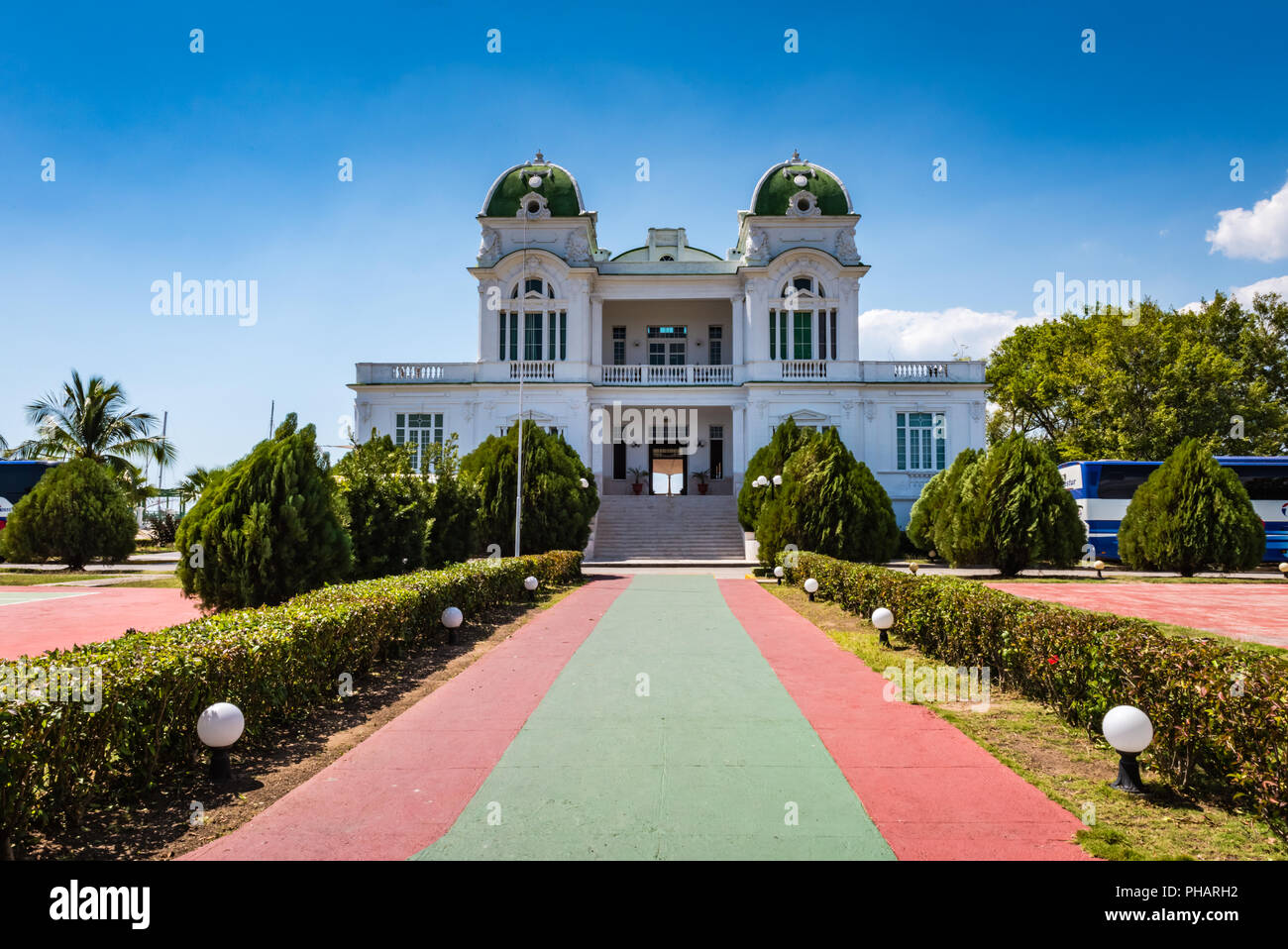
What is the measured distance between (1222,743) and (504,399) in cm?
3154

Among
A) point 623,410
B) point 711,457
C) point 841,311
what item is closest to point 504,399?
point 623,410

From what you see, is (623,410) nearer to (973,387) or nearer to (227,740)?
(973,387)

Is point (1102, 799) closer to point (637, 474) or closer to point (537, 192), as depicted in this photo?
point (637, 474)

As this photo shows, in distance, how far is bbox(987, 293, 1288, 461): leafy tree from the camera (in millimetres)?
36625

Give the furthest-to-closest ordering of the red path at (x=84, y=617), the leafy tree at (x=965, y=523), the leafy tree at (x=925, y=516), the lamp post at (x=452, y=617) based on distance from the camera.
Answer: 1. the leafy tree at (x=925, y=516)
2. the leafy tree at (x=965, y=523)
3. the red path at (x=84, y=617)
4. the lamp post at (x=452, y=617)

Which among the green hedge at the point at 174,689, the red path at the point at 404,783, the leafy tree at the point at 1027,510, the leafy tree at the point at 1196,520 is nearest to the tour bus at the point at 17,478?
the green hedge at the point at 174,689

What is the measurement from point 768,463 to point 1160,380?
22.7 meters

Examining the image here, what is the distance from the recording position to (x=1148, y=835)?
434 centimetres

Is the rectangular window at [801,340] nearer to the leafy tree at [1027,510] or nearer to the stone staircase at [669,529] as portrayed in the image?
the stone staircase at [669,529]

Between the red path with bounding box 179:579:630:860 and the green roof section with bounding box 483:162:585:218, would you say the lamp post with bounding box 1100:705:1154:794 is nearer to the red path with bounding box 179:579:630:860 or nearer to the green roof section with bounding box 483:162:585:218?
the red path with bounding box 179:579:630:860

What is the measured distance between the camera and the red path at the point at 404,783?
4.19 m

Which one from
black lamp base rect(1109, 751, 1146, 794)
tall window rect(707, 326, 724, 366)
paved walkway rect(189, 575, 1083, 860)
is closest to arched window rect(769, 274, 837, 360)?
tall window rect(707, 326, 724, 366)

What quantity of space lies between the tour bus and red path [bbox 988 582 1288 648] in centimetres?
3562

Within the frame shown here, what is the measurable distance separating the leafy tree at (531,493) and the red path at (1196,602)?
451 inches
